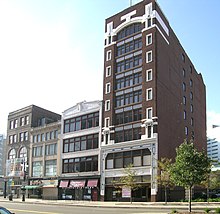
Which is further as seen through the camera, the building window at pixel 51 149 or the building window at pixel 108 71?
the building window at pixel 51 149

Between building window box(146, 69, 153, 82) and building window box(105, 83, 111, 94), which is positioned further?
building window box(105, 83, 111, 94)

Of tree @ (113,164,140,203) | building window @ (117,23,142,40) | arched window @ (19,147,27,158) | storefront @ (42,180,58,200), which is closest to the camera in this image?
tree @ (113,164,140,203)

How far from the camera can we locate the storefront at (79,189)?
57.2m

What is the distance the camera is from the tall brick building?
5131 centimetres

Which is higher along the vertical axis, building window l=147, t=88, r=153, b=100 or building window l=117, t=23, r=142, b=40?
building window l=117, t=23, r=142, b=40

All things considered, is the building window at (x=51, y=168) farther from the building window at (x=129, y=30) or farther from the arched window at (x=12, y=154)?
the building window at (x=129, y=30)

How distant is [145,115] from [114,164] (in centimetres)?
926

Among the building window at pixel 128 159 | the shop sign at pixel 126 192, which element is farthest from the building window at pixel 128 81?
the shop sign at pixel 126 192

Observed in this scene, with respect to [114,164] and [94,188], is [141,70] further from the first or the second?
[94,188]

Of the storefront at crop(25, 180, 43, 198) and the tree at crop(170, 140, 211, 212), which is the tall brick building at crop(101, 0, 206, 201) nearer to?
the storefront at crop(25, 180, 43, 198)

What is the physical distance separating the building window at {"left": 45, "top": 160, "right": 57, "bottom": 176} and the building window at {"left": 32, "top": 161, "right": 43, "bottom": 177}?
5.33 feet

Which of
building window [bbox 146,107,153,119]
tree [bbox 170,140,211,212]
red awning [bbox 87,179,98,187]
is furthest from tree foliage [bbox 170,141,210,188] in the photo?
red awning [bbox 87,179,98,187]

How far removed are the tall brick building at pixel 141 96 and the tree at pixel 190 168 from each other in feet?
75.8

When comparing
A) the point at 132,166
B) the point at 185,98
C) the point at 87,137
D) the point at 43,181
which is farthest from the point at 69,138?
the point at 185,98
